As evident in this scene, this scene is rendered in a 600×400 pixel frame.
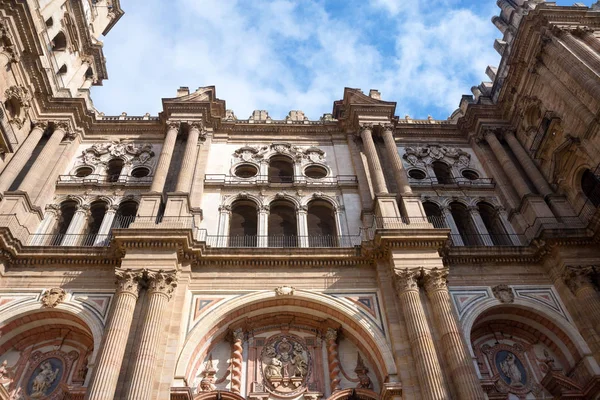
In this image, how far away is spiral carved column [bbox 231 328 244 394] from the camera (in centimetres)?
1466

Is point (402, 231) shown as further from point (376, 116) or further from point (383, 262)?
point (376, 116)

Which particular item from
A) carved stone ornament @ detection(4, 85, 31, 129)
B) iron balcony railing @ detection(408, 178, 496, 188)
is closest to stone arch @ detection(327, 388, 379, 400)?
iron balcony railing @ detection(408, 178, 496, 188)

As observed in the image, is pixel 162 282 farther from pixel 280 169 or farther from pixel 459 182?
pixel 459 182

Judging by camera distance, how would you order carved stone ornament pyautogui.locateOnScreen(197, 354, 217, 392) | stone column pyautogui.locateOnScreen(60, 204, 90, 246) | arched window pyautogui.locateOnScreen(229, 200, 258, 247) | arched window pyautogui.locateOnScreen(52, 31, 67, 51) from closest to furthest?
1. carved stone ornament pyautogui.locateOnScreen(197, 354, 217, 392)
2. stone column pyautogui.locateOnScreen(60, 204, 90, 246)
3. arched window pyautogui.locateOnScreen(229, 200, 258, 247)
4. arched window pyautogui.locateOnScreen(52, 31, 67, 51)

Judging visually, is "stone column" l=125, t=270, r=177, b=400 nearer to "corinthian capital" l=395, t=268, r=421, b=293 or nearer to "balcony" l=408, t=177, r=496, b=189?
"corinthian capital" l=395, t=268, r=421, b=293

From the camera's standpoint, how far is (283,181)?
873 inches

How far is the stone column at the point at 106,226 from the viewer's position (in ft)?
60.5

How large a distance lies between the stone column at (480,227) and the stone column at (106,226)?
46.0 feet

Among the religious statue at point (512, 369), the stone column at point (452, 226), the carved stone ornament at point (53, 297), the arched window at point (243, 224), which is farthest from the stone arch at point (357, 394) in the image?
the carved stone ornament at point (53, 297)

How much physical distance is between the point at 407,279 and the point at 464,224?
641 centimetres

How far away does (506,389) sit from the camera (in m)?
15.1

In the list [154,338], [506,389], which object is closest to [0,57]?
[154,338]

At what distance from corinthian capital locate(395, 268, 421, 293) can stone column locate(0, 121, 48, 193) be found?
14334 mm

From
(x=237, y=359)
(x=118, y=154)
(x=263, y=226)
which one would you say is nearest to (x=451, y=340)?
(x=237, y=359)
